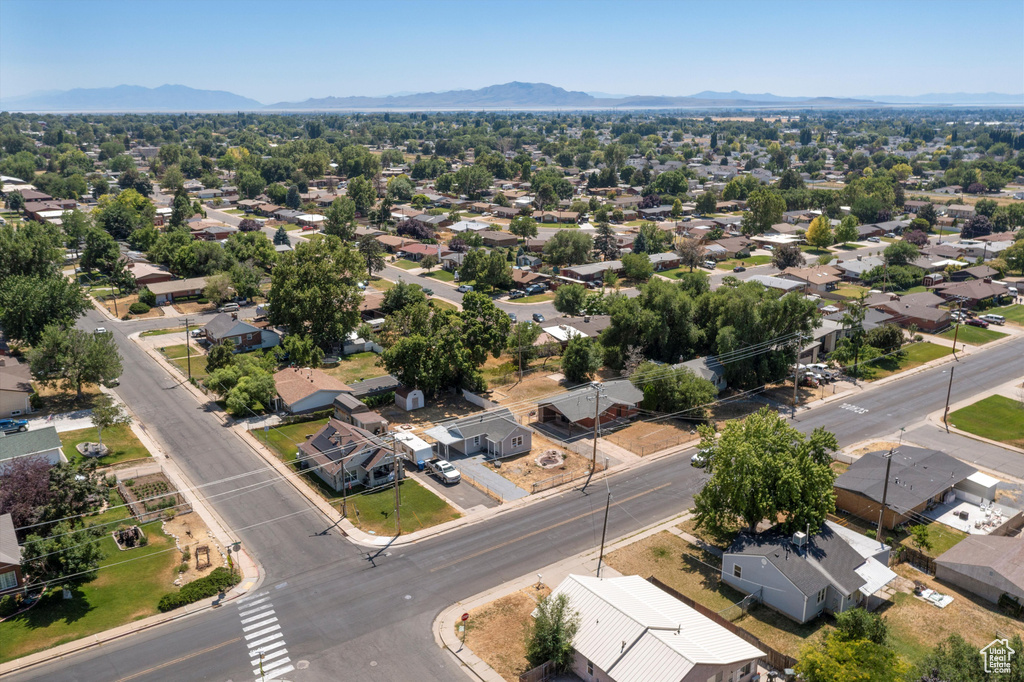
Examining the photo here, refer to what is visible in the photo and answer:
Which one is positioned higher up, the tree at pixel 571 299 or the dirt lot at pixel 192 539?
the tree at pixel 571 299

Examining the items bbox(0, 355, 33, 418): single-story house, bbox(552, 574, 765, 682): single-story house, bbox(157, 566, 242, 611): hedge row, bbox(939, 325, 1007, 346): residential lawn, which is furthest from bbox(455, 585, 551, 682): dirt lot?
bbox(939, 325, 1007, 346): residential lawn

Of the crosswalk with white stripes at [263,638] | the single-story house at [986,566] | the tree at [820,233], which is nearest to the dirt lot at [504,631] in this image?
the crosswalk with white stripes at [263,638]

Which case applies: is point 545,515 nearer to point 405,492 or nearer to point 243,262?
point 405,492

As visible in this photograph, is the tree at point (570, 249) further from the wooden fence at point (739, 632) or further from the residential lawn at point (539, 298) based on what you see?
the wooden fence at point (739, 632)

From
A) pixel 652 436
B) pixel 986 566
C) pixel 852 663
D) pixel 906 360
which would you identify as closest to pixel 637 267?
pixel 906 360

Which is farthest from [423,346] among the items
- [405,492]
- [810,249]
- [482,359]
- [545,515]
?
[810,249]

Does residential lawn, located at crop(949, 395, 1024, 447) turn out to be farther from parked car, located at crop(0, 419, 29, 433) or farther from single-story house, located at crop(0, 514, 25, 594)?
parked car, located at crop(0, 419, 29, 433)
